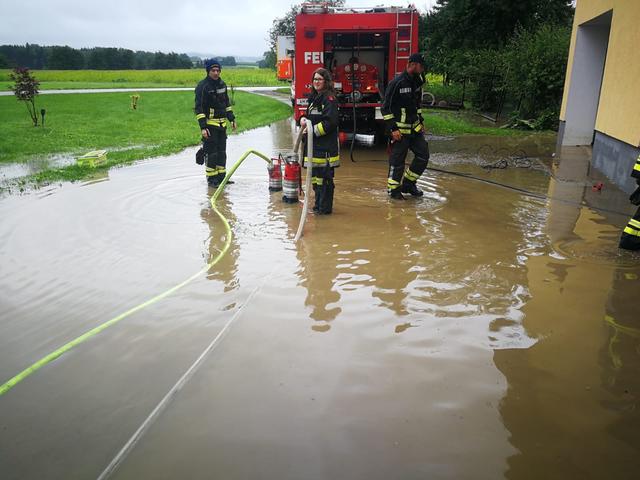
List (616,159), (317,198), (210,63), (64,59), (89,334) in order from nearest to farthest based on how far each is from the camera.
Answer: (89,334)
(317,198)
(210,63)
(616,159)
(64,59)

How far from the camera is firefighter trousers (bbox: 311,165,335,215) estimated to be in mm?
6103

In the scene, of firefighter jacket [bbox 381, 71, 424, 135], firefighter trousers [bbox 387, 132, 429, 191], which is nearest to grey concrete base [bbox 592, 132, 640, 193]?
firefighter trousers [bbox 387, 132, 429, 191]

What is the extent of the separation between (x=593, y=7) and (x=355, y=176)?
21.9ft

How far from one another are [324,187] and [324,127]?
0.75m

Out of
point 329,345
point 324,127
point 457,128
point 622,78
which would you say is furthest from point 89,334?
point 457,128

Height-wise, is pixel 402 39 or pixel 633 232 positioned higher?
pixel 402 39

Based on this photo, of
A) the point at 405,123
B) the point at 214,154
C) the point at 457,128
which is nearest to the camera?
the point at 405,123

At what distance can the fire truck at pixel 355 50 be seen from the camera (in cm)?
1031

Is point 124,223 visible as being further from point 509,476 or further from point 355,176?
point 509,476

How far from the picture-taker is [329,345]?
10.6 ft

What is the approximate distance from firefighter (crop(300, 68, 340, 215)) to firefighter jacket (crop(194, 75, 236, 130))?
6.85 ft

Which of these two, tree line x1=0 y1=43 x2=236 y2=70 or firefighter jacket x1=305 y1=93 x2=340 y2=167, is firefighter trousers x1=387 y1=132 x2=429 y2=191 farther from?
tree line x1=0 y1=43 x2=236 y2=70

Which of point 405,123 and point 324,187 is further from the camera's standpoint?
point 405,123

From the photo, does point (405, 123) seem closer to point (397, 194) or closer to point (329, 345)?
point (397, 194)
